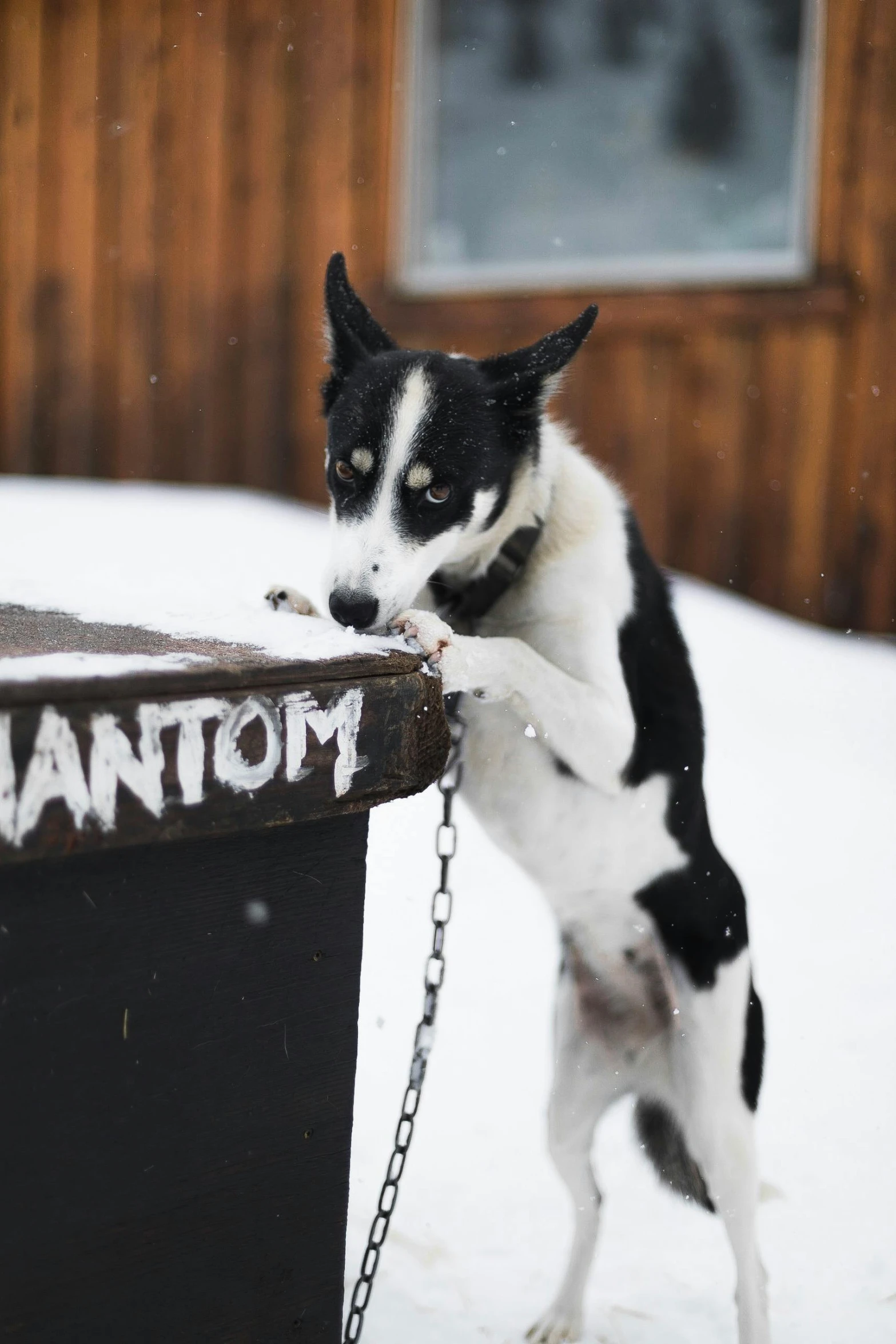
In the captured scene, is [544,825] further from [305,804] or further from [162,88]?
[162,88]

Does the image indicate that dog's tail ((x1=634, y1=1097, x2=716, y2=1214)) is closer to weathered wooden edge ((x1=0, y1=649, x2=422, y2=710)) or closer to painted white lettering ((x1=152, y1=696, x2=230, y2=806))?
weathered wooden edge ((x1=0, y1=649, x2=422, y2=710))

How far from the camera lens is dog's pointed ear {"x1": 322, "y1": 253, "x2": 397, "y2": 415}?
2.31 metres

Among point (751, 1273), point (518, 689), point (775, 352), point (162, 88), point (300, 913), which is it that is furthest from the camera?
point (162, 88)

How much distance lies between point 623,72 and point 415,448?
13.2ft

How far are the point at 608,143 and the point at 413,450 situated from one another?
3942 millimetres

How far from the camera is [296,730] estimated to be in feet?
4.64

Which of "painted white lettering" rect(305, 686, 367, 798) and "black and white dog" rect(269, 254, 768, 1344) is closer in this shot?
"painted white lettering" rect(305, 686, 367, 798)

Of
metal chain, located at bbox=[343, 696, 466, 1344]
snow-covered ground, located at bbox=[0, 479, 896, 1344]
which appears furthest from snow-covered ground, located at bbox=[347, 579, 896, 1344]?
metal chain, located at bbox=[343, 696, 466, 1344]

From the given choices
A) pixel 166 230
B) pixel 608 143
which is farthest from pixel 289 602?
pixel 166 230

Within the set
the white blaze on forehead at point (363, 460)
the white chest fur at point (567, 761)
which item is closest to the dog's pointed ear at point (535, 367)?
the white chest fur at point (567, 761)

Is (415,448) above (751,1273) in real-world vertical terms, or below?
above

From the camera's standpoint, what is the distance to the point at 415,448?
211 centimetres

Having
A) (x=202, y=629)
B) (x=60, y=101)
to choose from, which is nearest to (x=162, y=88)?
(x=60, y=101)

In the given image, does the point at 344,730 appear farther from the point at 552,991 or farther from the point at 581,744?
the point at 552,991
